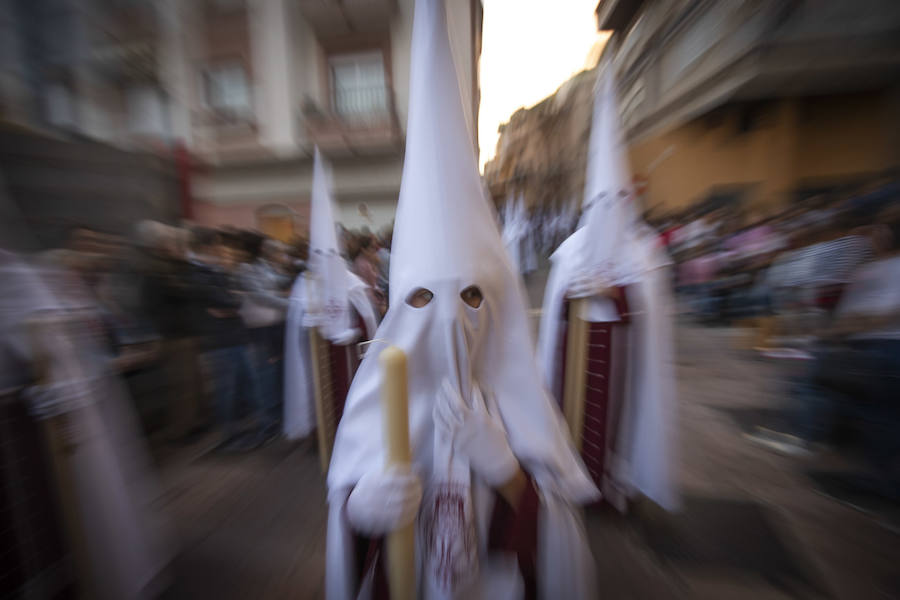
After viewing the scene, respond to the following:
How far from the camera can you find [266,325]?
286 cm

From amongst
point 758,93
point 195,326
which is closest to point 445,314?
point 195,326

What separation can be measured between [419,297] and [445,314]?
0.12 metres

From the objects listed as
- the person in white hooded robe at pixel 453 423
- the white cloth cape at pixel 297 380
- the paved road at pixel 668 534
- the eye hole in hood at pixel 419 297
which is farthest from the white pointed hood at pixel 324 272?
the eye hole in hood at pixel 419 297

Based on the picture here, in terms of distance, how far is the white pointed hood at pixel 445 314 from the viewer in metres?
0.97

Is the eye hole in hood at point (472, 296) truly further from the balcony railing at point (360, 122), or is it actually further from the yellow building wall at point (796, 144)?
the balcony railing at point (360, 122)

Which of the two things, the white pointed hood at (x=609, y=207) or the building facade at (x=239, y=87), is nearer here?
the white pointed hood at (x=609, y=207)

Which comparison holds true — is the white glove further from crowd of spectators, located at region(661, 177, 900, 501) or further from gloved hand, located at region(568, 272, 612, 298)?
crowd of spectators, located at region(661, 177, 900, 501)

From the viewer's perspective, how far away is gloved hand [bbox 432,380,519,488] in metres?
0.89

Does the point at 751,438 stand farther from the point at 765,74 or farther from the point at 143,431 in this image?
the point at 765,74

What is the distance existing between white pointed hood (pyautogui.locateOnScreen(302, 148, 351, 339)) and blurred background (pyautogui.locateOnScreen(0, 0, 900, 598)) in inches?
37.1

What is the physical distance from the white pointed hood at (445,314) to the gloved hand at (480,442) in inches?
3.4

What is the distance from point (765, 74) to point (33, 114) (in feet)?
28.2

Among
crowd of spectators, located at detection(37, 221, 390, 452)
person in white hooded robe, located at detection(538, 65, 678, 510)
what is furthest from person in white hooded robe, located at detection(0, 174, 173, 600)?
person in white hooded robe, located at detection(538, 65, 678, 510)

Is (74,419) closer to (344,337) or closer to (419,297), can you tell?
(344,337)
